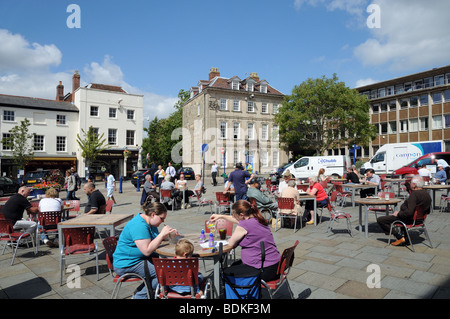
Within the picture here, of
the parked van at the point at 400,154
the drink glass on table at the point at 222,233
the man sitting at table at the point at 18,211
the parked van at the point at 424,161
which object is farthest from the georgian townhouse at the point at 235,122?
the drink glass on table at the point at 222,233

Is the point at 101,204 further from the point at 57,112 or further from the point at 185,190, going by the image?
the point at 57,112

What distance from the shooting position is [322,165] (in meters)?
25.0

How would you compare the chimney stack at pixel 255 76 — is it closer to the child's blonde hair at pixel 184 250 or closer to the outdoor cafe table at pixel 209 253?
the outdoor cafe table at pixel 209 253

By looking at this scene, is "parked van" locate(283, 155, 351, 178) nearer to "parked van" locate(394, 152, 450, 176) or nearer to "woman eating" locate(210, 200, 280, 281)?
"parked van" locate(394, 152, 450, 176)

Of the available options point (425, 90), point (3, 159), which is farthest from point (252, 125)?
point (3, 159)

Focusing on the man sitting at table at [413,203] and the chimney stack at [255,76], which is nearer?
the man sitting at table at [413,203]

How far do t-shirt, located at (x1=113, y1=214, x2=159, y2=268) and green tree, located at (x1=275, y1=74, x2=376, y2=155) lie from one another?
3351 centimetres

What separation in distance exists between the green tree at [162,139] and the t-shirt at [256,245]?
142 feet

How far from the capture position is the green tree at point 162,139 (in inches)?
1891

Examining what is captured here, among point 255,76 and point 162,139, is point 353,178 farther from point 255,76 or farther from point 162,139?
point 162,139

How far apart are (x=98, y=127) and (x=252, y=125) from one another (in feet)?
65.8

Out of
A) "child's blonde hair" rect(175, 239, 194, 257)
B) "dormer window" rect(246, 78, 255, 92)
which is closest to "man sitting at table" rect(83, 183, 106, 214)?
"child's blonde hair" rect(175, 239, 194, 257)

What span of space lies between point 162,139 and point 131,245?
47104mm

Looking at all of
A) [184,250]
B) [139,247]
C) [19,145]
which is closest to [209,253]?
[184,250]
